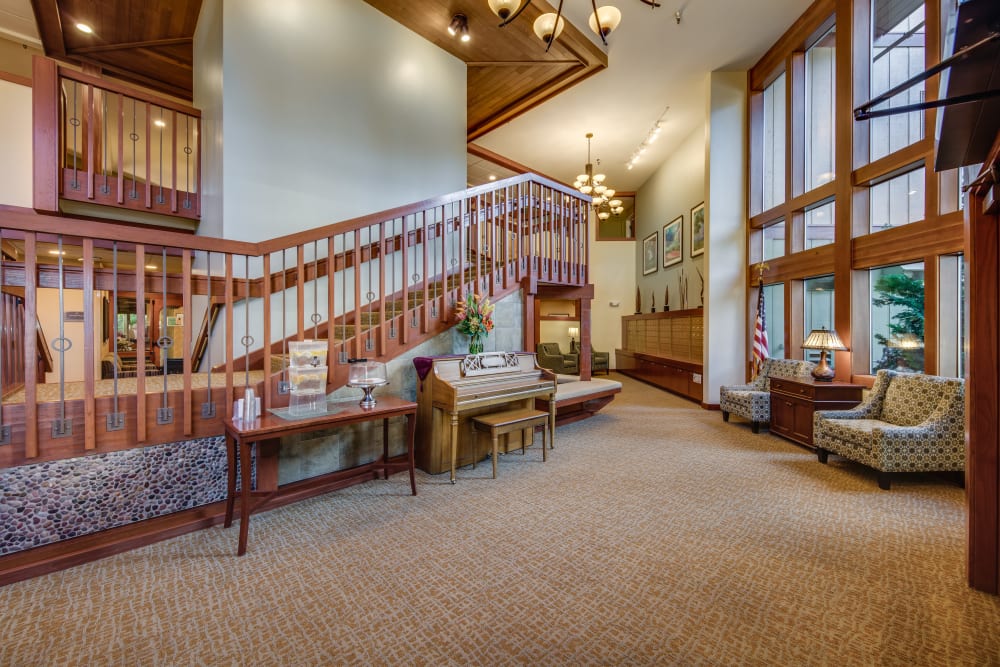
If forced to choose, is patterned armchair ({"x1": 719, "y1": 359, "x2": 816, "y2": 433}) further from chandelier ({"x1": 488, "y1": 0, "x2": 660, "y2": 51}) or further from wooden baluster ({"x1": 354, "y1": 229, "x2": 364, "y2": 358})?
wooden baluster ({"x1": 354, "y1": 229, "x2": 364, "y2": 358})

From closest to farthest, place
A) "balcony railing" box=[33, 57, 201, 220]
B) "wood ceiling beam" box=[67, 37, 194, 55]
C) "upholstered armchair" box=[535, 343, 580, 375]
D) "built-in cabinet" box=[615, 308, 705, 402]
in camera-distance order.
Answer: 1. "balcony railing" box=[33, 57, 201, 220]
2. "wood ceiling beam" box=[67, 37, 194, 55]
3. "built-in cabinet" box=[615, 308, 705, 402]
4. "upholstered armchair" box=[535, 343, 580, 375]

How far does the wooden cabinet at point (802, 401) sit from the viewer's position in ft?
13.9

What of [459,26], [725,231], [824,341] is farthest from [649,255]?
[459,26]

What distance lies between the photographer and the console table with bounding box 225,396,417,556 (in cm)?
227

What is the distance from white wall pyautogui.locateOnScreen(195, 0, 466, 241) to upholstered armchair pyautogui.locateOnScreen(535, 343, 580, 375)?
15.8 feet

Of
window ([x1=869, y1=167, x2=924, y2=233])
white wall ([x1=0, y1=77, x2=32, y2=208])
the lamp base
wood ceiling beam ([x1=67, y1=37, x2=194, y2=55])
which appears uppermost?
wood ceiling beam ([x1=67, y1=37, x2=194, y2=55])

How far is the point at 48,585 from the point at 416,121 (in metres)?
5.64

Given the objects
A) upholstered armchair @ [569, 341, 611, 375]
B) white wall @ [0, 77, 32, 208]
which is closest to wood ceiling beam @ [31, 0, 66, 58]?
white wall @ [0, 77, 32, 208]

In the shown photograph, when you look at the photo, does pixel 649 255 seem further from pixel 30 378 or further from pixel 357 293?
pixel 30 378

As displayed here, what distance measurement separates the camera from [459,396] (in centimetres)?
338

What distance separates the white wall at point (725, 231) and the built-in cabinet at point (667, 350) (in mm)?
370

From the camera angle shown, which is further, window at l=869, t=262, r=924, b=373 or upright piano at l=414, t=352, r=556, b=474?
window at l=869, t=262, r=924, b=373

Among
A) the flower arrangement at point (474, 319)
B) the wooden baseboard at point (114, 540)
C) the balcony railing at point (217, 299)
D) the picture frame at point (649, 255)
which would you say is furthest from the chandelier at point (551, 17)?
the picture frame at point (649, 255)

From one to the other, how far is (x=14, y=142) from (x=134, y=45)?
2468mm
